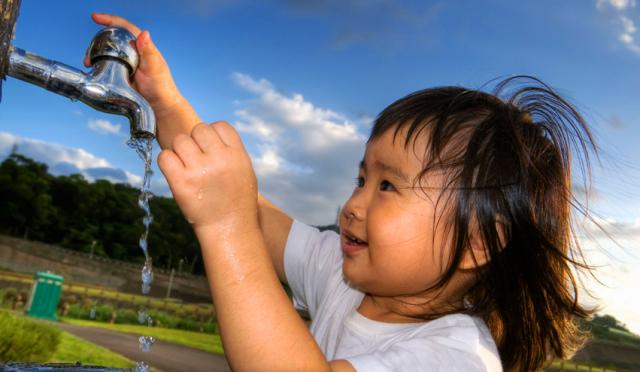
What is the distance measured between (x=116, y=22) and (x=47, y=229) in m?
61.2

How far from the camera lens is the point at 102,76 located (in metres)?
1.17

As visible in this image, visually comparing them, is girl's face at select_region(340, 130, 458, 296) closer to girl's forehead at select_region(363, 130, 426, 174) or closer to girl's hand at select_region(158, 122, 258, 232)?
girl's forehead at select_region(363, 130, 426, 174)

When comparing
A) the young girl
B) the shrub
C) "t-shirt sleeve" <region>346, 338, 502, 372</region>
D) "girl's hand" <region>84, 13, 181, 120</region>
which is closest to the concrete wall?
the shrub

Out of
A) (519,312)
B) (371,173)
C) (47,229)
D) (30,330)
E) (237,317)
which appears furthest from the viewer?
(47,229)

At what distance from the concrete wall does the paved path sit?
22676 mm

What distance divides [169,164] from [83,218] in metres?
62.9

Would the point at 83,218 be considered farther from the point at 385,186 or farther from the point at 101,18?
the point at 385,186

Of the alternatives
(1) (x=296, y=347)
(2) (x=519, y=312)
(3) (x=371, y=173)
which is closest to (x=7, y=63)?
(1) (x=296, y=347)

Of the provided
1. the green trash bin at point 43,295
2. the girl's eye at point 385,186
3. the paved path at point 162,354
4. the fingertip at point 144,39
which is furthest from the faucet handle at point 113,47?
the green trash bin at point 43,295

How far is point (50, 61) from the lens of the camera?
1121mm

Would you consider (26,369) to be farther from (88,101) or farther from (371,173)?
(371,173)

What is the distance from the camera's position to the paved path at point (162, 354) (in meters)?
11.6

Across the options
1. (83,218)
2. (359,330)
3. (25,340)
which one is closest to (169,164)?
(359,330)

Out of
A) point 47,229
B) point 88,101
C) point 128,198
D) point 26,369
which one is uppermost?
point 128,198
